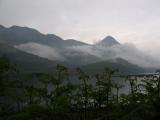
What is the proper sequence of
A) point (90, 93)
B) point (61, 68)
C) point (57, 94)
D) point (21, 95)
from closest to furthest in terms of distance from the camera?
point (57, 94), point (61, 68), point (90, 93), point (21, 95)

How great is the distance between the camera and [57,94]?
26250 mm

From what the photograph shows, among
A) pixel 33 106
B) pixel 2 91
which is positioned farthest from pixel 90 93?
pixel 33 106

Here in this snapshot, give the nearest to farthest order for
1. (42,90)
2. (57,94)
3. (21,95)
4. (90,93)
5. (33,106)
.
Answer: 1. (33,106)
2. (57,94)
3. (42,90)
4. (90,93)
5. (21,95)

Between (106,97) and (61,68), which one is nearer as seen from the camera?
(61,68)

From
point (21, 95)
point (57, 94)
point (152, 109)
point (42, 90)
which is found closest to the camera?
point (152, 109)

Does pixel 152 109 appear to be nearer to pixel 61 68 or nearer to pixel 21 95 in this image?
pixel 61 68

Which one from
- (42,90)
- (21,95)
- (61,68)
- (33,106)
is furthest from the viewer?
(21,95)

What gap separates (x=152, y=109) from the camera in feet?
39.5

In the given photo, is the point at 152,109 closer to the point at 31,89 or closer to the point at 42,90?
the point at 42,90

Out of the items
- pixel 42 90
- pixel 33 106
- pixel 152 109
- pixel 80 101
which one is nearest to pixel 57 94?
pixel 42 90

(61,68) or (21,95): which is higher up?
(61,68)

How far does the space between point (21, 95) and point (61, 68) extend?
322 inches

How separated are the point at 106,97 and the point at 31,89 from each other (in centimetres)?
918

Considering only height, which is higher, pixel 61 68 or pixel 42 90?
pixel 61 68
